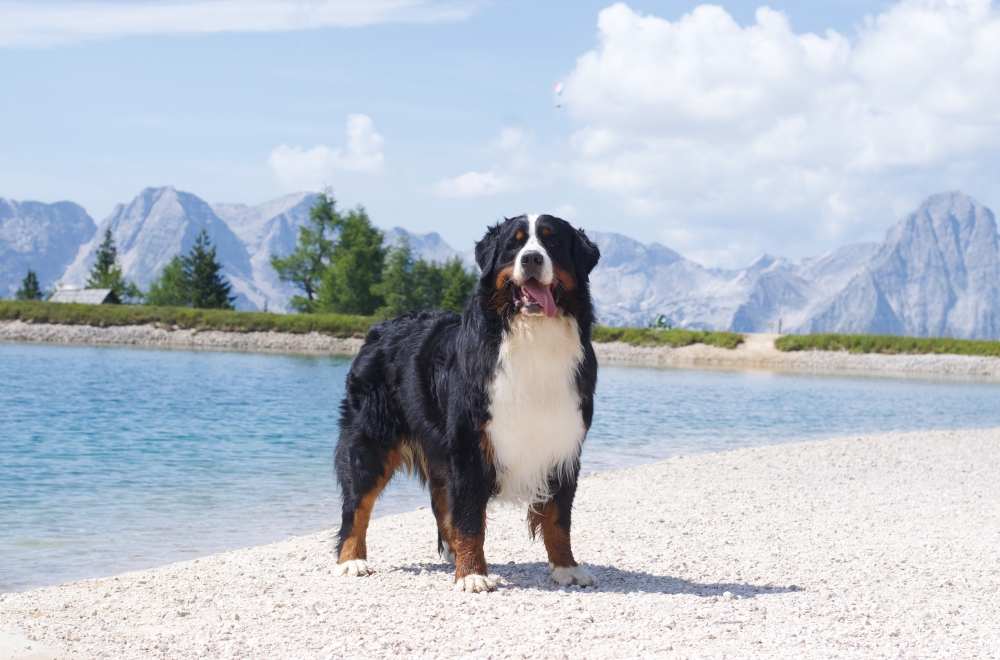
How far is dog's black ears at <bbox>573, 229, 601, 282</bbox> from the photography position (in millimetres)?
5270

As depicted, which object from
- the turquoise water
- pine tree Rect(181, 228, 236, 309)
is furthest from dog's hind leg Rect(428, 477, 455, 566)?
pine tree Rect(181, 228, 236, 309)

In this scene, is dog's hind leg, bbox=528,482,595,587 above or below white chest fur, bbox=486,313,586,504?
below

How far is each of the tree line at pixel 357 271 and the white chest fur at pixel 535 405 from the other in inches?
2484

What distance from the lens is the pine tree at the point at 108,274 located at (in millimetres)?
81625

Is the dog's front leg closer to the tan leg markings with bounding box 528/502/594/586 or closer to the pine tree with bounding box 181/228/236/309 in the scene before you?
the tan leg markings with bounding box 528/502/594/586

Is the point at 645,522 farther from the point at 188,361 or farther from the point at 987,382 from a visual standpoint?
the point at 987,382

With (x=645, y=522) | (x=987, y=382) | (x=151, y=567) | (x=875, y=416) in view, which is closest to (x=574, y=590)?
(x=645, y=522)

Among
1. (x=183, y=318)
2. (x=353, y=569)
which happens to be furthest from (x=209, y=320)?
(x=353, y=569)

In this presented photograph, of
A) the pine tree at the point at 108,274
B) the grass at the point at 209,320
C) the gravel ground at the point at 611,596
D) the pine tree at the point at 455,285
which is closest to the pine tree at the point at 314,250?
the pine tree at the point at 455,285

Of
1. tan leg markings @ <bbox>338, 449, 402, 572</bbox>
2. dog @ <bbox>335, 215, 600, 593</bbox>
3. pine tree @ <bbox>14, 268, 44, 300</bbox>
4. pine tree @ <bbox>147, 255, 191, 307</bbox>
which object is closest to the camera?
dog @ <bbox>335, 215, 600, 593</bbox>

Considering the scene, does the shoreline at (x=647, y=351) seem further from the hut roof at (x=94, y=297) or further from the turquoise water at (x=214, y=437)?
the turquoise water at (x=214, y=437)

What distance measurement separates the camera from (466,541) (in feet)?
17.8

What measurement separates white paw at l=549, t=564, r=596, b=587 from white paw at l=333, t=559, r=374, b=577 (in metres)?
1.35

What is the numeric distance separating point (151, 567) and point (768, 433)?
1531 centimetres
